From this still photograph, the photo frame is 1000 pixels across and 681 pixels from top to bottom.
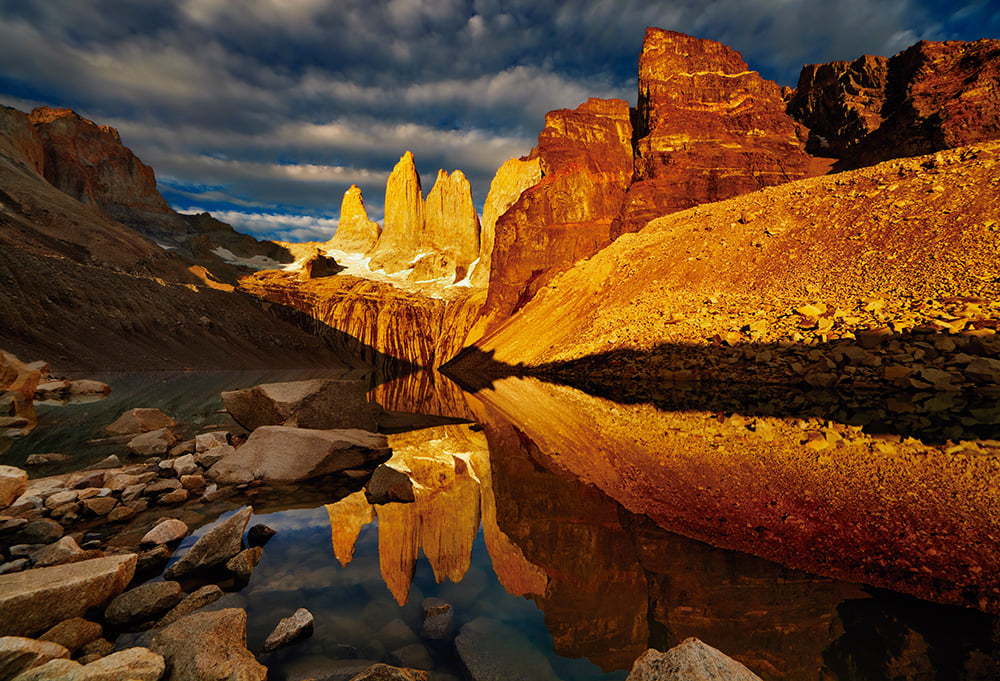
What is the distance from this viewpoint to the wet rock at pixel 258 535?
5.41 metres

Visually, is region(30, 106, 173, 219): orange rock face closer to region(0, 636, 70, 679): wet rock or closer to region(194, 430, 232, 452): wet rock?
region(194, 430, 232, 452): wet rock

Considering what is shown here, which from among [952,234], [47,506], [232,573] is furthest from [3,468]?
[952,234]

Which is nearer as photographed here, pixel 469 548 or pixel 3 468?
pixel 469 548

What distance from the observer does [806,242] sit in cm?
2705

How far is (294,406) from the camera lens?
10688 millimetres

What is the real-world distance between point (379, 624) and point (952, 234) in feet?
96.0

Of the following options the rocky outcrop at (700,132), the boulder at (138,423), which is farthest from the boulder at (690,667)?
the rocky outcrop at (700,132)

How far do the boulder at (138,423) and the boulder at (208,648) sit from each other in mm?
11296

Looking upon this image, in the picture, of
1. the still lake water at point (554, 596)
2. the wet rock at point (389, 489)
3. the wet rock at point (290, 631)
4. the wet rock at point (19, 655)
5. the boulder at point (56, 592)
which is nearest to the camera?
the wet rock at point (19, 655)

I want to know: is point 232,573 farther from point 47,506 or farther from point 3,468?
point 3,468

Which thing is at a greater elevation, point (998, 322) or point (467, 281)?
point (467, 281)

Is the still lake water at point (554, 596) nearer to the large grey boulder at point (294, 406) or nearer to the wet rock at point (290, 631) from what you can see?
the wet rock at point (290, 631)

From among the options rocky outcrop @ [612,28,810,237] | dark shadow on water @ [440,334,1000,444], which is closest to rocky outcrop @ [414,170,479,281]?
rocky outcrop @ [612,28,810,237]

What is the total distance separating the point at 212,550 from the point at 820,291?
88.6ft
